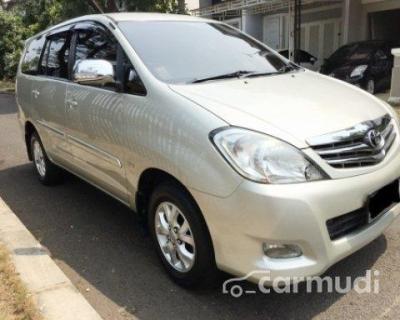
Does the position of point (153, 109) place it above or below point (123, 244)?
above

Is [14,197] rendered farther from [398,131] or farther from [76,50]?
[398,131]

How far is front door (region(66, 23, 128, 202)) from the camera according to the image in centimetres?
367

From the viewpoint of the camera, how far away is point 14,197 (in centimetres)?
549

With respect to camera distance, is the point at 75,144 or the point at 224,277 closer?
the point at 224,277

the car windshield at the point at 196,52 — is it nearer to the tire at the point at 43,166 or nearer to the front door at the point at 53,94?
the front door at the point at 53,94

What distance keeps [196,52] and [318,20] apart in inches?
715

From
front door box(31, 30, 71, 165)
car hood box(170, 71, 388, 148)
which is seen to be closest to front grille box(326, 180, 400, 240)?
car hood box(170, 71, 388, 148)

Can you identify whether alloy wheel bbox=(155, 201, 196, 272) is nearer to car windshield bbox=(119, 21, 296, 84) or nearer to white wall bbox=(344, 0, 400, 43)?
car windshield bbox=(119, 21, 296, 84)

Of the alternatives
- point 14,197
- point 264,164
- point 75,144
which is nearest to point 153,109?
point 264,164

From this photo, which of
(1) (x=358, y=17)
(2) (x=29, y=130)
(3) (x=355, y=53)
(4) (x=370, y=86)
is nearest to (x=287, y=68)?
(2) (x=29, y=130)

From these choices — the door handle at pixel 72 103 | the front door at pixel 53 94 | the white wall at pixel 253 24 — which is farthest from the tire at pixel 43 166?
the white wall at pixel 253 24

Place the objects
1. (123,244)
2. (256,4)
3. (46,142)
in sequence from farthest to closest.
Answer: (256,4)
(46,142)
(123,244)

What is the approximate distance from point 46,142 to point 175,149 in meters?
2.72

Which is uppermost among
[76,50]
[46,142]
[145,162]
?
[76,50]
